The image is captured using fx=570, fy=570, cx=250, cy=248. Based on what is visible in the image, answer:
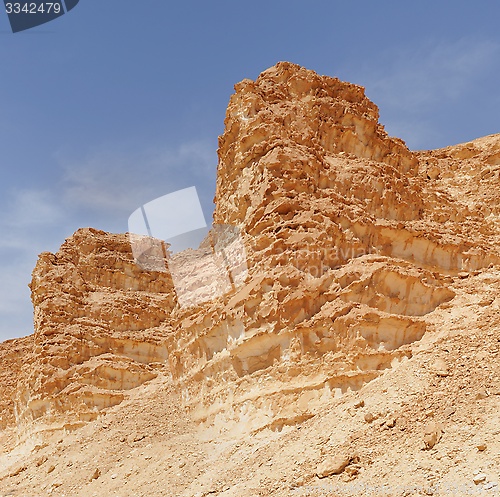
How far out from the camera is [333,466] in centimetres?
858

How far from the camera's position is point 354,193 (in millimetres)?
15789

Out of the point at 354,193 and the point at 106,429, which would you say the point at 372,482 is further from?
the point at 106,429

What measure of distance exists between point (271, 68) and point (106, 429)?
41.9ft

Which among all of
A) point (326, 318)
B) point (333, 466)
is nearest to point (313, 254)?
point (326, 318)

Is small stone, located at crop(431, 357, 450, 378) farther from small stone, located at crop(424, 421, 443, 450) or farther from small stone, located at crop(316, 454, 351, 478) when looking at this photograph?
small stone, located at crop(316, 454, 351, 478)

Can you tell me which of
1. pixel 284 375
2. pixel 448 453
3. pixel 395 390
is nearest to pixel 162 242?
pixel 284 375

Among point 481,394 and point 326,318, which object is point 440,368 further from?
point 326,318

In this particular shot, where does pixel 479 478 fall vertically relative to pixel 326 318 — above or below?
below

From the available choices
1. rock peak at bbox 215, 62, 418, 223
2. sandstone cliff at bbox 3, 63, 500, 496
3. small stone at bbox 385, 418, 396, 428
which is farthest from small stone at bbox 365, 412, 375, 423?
rock peak at bbox 215, 62, 418, 223

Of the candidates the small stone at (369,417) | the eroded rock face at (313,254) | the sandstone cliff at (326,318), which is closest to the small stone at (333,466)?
the sandstone cliff at (326,318)

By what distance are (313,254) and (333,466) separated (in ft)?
19.1

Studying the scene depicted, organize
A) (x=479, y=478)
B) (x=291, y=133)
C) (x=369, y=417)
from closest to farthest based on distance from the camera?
(x=479, y=478), (x=369, y=417), (x=291, y=133)

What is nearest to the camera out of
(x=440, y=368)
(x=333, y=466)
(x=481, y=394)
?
(x=333, y=466)

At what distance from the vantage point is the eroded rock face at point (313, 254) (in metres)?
12.3
